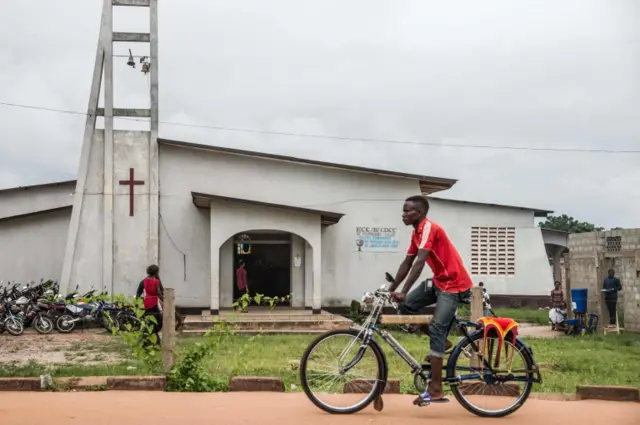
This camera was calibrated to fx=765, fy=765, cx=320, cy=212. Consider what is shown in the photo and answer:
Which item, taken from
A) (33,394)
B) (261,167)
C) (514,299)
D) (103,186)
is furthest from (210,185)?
(33,394)

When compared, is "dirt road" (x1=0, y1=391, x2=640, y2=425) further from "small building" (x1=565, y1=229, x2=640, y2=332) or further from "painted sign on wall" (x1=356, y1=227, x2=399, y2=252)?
"painted sign on wall" (x1=356, y1=227, x2=399, y2=252)

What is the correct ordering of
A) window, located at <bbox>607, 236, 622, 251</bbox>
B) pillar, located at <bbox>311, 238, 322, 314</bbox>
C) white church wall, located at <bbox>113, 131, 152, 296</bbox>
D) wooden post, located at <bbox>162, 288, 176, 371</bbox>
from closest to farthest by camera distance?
wooden post, located at <bbox>162, 288, 176, 371</bbox> → pillar, located at <bbox>311, 238, 322, 314</bbox> → white church wall, located at <bbox>113, 131, 152, 296</bbox> → window, located at <bbox>607, 236, 622, 251</bbox>

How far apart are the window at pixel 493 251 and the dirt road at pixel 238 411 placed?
18209 millimetres

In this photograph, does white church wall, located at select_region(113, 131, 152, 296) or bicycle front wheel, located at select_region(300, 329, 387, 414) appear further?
white church wall, located at select_region(113, 131, 152, 296)

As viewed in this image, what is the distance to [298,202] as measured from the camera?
23.6 meters

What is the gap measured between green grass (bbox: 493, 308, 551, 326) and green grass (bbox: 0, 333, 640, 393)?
5561mm

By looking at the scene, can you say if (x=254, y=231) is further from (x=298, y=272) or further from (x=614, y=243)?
(x=614, y=243)

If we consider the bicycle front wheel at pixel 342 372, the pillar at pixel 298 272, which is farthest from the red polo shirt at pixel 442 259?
the pillar at pixel 298 272

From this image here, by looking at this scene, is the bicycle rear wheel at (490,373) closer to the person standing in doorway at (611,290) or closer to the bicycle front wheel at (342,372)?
the bicycle front wheel at (342,372)

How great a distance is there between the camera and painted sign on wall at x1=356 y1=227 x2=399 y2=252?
23781mm

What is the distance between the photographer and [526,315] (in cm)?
2300

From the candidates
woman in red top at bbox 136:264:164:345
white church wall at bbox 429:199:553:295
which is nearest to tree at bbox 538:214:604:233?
white church wall at bbox 429:199:553:295

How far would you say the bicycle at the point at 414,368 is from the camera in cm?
649

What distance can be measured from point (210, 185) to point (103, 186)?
3.11m
